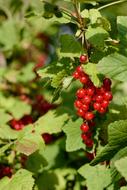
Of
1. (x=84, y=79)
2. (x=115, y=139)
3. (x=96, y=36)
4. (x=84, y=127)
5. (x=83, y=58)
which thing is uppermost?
(x=96, y=36)

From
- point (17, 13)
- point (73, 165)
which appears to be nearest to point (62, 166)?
point (73, 165)

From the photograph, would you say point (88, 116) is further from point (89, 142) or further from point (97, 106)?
point (89, 142)

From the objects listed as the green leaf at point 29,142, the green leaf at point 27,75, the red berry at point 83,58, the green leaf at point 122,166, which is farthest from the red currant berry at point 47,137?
the green leaf at point 122,166

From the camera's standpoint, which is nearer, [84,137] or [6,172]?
[84,137]

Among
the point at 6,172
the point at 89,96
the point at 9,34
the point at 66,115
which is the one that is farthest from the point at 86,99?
the point at 9,34

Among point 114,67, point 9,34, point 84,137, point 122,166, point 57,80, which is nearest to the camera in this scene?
point 122,166

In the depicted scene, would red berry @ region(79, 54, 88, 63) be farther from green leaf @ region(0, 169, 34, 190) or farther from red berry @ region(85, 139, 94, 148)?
green leaf @ region(0, 169, 34, 190)
